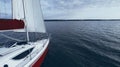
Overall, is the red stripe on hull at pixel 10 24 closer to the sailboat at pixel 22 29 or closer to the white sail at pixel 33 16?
the sailboat at pixel 22 29

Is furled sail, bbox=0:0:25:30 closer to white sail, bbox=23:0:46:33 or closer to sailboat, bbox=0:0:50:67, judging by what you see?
sailboat, bbox=0:0:50:67

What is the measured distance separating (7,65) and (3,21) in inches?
129

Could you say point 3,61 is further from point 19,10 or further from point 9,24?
point 19,10

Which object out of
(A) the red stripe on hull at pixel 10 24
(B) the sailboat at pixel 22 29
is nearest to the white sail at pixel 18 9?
(B) the sailboat at pixel 22 29

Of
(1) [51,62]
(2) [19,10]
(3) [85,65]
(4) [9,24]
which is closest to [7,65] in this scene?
(4) [9,24]

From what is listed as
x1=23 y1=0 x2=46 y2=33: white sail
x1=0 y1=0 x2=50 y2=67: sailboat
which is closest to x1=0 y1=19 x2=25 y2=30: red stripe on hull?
x1=0 y1=0 x2=50 y2=67: sailboat

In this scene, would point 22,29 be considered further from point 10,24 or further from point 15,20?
point 10,24

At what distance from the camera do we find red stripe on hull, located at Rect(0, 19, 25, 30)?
27.0ft

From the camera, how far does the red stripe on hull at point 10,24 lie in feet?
27.0

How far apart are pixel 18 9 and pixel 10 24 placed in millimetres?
2693

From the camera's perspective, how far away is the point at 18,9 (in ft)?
Result: 36.1

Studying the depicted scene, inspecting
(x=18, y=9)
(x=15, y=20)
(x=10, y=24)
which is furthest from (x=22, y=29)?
(x=18, y=9)

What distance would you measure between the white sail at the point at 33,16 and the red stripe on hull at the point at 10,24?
65.3 inches

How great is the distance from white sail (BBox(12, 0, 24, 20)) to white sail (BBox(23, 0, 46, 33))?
26.2 inches
